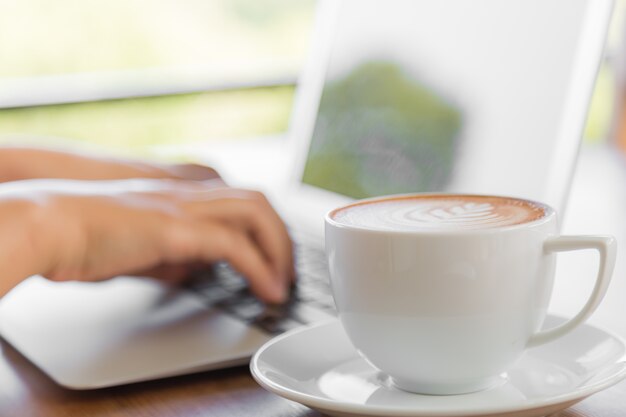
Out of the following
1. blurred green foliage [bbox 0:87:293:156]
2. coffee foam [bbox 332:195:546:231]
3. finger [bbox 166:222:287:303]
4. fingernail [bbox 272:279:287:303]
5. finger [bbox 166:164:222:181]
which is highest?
coffee foam [bbox 332:195:546:231]

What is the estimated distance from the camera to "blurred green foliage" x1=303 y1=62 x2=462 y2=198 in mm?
766

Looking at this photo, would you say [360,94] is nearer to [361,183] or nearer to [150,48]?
[361,183]

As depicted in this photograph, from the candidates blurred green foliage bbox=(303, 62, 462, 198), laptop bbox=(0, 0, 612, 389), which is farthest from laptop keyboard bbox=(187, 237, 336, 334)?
blurred green foliage bbox=(303, 62, 462, 198)

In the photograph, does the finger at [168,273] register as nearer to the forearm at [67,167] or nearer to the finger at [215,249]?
the finger at [215,249]

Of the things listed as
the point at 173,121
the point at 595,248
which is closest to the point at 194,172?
the point at 595,248

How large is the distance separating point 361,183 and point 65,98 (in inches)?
58.9

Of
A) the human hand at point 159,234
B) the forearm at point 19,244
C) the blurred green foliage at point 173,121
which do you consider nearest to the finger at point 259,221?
the human hand at point 159,234

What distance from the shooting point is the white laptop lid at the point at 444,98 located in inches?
25.8

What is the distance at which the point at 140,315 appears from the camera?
0.64 metres

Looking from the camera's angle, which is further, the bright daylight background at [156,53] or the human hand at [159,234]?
the bright daylight background at [156,53]

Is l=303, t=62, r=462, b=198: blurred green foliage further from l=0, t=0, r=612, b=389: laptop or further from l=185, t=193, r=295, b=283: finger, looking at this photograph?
l=185, t=193, r=295, b=283: finger

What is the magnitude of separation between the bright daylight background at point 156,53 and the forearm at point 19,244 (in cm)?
324

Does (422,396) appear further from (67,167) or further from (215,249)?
(67,167)

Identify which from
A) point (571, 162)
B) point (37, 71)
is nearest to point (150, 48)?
point (37, 71)
